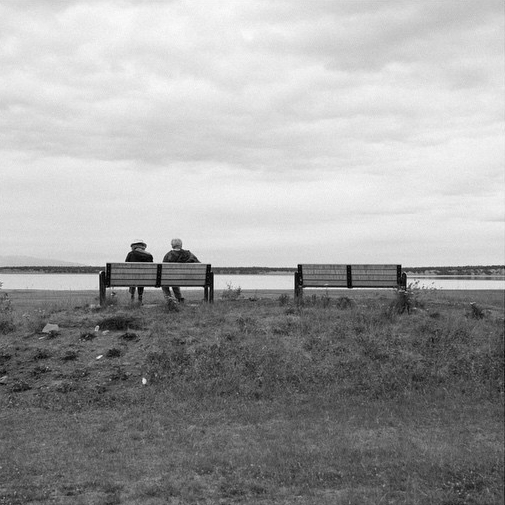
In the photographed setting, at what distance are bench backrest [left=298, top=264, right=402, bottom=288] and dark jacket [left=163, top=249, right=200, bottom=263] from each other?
3.00 meters

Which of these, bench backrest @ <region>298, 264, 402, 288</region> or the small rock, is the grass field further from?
bench backrest @ <region>298, 264, 402, 288</region>

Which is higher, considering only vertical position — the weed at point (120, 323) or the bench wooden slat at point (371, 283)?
the bench wooden slat at point (371, 283)

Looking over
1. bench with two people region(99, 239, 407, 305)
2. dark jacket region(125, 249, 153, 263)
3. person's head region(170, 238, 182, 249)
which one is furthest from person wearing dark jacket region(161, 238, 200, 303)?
bench with two people region(99, 239, 407, 305)

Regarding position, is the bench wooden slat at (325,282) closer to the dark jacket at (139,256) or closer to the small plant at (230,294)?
the small plant at (230,294)

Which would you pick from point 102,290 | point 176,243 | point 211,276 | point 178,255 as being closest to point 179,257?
point 178,255

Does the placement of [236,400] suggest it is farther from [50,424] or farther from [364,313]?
[364,313]

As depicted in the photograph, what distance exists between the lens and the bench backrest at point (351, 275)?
47.5ft

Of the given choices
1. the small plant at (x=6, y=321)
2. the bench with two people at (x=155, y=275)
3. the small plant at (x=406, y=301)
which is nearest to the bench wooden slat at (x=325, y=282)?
the small plant at (x=406, y=301)

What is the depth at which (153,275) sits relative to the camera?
14.4 metres

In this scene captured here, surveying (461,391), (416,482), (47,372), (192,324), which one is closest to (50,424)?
(47,372)

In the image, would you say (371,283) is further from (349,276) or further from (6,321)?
(6,321)

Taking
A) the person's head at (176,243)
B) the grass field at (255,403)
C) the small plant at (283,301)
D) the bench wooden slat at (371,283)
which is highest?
the person's head at (176,243)

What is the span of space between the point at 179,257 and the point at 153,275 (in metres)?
1.66

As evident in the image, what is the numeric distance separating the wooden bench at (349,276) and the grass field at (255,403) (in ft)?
1.70
